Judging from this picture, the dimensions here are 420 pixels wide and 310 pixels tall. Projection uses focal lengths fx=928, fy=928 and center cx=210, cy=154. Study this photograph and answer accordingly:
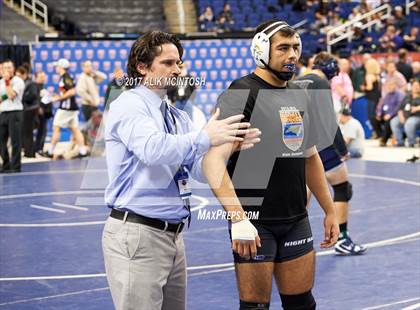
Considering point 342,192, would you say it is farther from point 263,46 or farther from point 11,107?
point 11,107

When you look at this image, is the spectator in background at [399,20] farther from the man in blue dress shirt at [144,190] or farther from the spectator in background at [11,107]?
the man in blue dress shirt at [144,190]

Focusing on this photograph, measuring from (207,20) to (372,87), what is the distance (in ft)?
31.2

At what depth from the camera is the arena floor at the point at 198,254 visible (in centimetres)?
722

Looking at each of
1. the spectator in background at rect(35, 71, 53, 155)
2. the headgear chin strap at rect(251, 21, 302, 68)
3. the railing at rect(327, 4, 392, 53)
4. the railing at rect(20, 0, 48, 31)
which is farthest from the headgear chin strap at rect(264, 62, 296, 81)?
the railing at rect(20, 0, 48, 31)

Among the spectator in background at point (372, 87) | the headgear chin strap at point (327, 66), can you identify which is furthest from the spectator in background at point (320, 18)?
the headgear chin strap at point (327, 66)

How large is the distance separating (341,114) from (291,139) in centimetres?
1170

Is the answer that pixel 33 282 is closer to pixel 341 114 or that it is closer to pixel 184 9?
pixel 341 114

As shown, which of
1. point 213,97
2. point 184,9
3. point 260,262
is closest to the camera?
point 260,262

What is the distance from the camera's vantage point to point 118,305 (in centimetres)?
425

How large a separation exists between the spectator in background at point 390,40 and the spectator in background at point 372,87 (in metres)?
4.47

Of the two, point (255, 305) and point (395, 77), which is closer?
point (255, 305)

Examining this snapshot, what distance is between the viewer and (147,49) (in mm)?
4258

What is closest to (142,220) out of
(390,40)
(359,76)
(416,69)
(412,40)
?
(416,69)

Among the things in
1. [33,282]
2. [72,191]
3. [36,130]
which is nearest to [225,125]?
[33,282]
